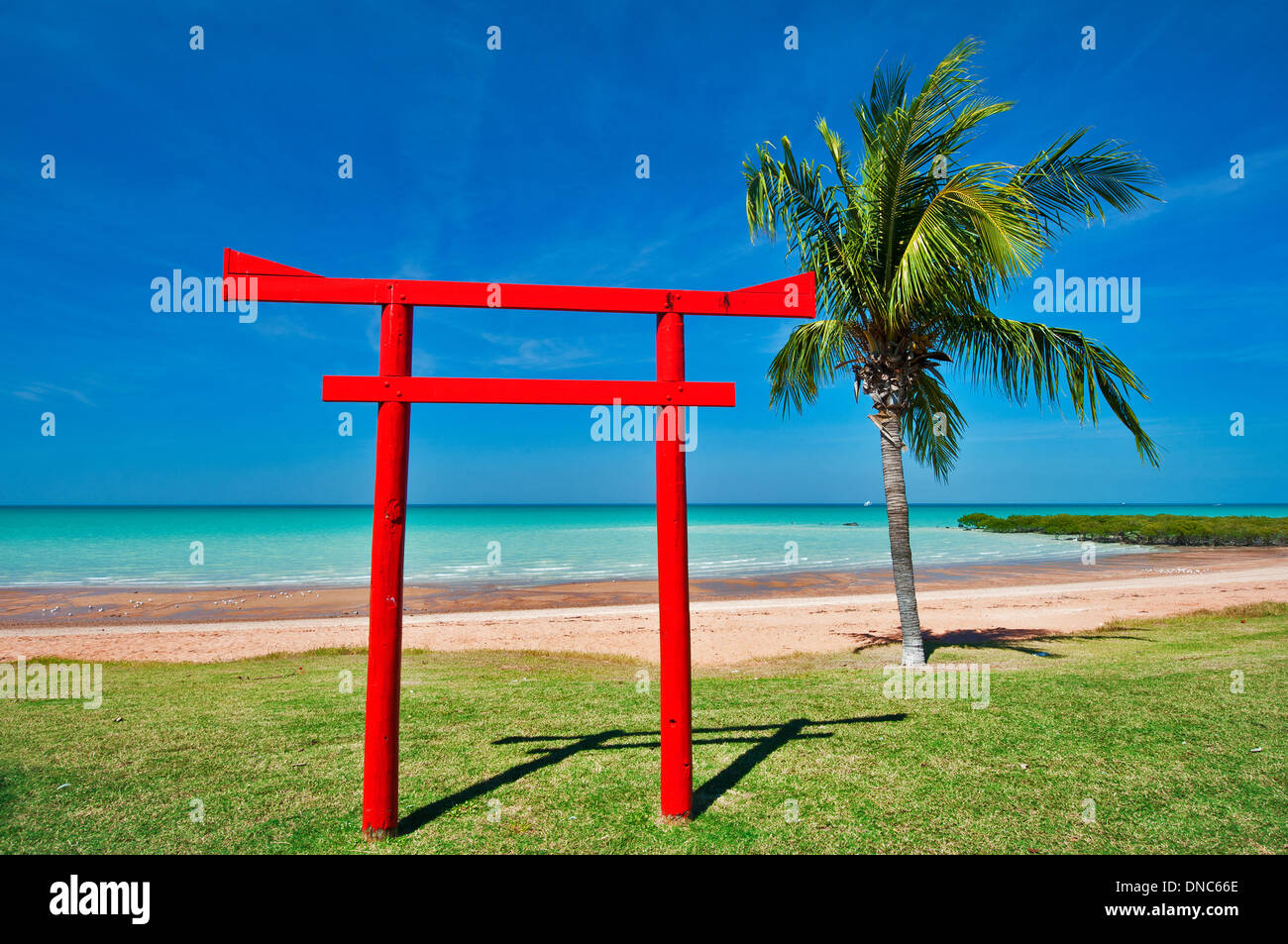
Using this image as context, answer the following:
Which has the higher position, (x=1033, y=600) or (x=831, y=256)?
(x=831, y=256)

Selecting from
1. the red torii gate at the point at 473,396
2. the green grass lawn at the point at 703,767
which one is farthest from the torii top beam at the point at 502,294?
the green grass lawn at the point at 703,767

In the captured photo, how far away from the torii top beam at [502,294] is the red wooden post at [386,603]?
19cm

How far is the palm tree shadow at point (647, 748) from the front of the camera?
443 cm

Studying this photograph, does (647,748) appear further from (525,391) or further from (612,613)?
(612,613)

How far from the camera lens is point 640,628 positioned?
51.1 feet

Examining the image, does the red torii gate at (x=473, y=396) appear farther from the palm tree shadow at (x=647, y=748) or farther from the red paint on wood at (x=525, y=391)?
the palm tree shadow at (x=647, y=748)

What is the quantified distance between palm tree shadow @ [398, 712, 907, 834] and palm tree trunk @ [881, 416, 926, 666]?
3231 mm

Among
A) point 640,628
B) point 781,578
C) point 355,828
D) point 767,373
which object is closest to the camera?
point 355,828

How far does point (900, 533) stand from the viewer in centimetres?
936

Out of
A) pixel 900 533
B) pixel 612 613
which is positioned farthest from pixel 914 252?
Answer: pixel 612 613

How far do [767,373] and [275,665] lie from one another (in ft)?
30.8

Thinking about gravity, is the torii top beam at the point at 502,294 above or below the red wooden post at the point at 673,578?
above
